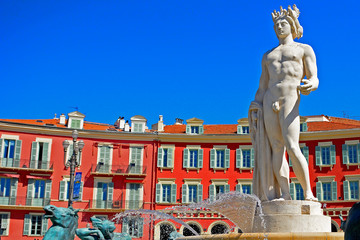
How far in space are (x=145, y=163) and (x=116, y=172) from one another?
7.86 feet

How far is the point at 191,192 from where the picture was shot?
1538 inches

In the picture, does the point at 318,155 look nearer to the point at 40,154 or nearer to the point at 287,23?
the point at 40,154

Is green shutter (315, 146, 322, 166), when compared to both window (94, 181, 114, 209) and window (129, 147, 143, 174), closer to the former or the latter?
window (129, 147, 143, 174)

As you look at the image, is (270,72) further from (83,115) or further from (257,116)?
(83,115)

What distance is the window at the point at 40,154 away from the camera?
37.7 meters

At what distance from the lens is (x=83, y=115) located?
41.1 m

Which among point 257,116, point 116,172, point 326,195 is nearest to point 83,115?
point 116,172

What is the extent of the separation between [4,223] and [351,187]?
82.9 ft

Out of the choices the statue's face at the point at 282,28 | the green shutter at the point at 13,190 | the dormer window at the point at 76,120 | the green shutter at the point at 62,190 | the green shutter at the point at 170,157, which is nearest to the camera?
the statue's face at the point at 282,28

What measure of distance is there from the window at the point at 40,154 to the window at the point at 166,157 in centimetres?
865

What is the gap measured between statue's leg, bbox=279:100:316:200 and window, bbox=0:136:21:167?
32.2 metres

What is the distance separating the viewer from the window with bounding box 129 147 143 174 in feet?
128

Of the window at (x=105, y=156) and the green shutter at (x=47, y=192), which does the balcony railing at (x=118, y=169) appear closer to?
the window at (x=105, y=156)

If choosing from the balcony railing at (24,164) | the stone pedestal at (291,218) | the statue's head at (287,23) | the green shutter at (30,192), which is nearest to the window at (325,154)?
the balcony railing at (24,164)
